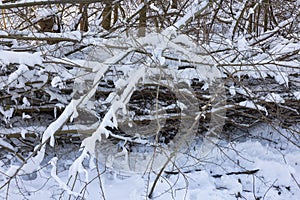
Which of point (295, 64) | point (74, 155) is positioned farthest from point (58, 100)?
point (295, 64)

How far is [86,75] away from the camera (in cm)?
301

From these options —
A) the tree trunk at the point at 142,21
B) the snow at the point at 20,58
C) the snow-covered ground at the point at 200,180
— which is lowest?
the snow-covered ground at the point at 200,180

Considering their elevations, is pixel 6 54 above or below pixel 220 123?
above

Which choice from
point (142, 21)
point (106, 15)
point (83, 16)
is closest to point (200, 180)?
point (142, 21)

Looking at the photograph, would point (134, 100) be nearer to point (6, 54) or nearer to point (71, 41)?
point (71, 41)

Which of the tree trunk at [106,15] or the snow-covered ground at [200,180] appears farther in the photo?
the tree trunk at [106,15]

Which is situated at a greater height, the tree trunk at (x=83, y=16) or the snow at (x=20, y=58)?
the tree trunk at (x=83, y=16)

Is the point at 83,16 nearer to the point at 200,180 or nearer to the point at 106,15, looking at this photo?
the point at 106,15

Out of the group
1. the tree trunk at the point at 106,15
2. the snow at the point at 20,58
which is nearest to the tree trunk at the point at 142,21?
the tree trunk at the point at 106,15

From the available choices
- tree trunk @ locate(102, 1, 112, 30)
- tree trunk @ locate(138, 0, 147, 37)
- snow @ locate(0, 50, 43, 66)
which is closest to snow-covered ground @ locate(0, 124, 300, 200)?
snow @ locate(0, 50, 43, 66)

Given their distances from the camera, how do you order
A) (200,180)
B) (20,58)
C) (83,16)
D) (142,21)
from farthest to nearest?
(83,16)
(142,21)
(200,180)
(20,58)

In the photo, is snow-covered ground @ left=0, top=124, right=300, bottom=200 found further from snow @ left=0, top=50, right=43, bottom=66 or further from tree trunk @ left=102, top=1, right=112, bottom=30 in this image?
tree trunk @ left=102, top=1, right=112, bottom=30

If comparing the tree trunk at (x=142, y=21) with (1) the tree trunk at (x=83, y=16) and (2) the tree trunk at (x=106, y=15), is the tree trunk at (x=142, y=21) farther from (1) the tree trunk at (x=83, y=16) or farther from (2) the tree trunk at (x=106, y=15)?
(1) the tree trunk at (x=83, y=16)

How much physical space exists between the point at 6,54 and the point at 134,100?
130 centimetres
